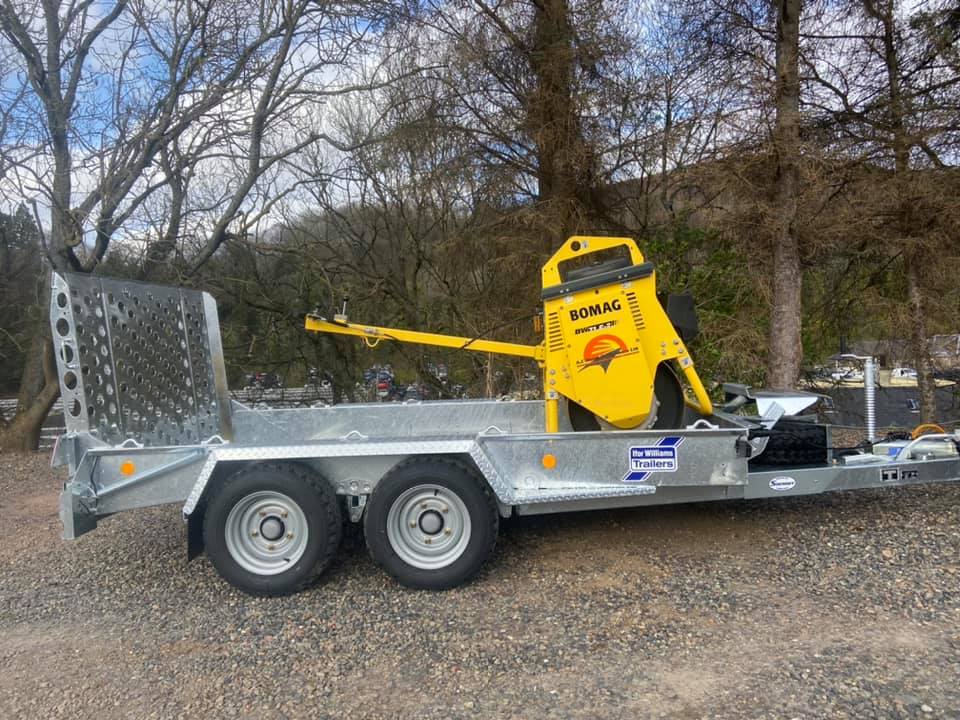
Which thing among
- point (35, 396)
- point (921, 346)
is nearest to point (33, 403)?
point (35, 396)

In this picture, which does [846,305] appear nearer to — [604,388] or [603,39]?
[603,39]

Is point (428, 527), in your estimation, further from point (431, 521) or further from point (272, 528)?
point (272, 528)

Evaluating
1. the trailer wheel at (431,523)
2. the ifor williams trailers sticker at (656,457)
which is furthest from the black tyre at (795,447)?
the trailer wheel at (431,523)

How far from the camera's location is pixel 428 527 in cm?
422

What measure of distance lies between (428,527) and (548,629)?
975mm

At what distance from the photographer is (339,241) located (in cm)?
1344

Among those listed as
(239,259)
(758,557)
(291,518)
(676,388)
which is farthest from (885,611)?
(239,259)

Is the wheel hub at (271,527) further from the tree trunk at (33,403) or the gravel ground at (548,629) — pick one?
the tree trunk at (33,403)

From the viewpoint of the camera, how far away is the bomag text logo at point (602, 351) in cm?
453

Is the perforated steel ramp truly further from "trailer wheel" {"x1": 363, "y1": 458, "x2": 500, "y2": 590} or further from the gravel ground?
"trailer wheel" {"x1": 363, "y1": 458, "x2": 500, "y2": 590}

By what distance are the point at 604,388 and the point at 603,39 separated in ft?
20.1

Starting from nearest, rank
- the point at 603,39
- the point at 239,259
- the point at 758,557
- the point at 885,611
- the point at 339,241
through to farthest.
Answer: the point at 885,611 → the point at 758,557 → the point at 603,39 → the point at 239,259 → the point at 339,241

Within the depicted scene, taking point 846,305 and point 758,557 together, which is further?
point 846,305

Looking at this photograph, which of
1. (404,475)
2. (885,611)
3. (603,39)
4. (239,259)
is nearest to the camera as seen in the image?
(885,611)
